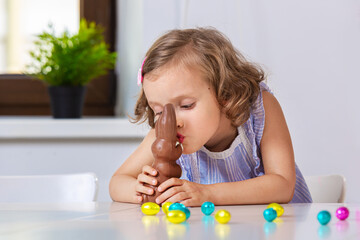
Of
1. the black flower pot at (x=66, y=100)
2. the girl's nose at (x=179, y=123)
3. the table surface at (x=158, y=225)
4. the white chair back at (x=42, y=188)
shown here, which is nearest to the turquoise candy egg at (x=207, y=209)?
the table surface at (x=158, y=225)

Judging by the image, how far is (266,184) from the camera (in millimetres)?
907

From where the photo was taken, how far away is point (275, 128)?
1055 mm

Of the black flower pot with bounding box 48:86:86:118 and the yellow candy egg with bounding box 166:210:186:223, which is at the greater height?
the yellow candy egg with bounding box 166:210:186:223

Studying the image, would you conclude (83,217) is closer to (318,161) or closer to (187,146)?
(187,146)

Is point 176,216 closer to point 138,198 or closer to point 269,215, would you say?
point 269,215

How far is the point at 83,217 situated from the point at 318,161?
1.28 meters

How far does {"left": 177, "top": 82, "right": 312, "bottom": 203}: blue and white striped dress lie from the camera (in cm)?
110

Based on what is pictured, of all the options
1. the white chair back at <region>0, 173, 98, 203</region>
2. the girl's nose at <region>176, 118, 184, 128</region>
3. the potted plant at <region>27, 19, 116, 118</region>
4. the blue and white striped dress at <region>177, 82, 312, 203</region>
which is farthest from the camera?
the potted plant at <region>27, 19, 116, 118</region>

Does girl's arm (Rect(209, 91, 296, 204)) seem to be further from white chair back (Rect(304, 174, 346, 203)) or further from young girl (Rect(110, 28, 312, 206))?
white chair back (Rect(304, 174, 346, 203))

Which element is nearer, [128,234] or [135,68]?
[128,234]

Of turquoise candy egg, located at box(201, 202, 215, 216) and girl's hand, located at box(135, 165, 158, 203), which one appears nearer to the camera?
turquoise candy egg, located at box(201, 202, 215, 216)

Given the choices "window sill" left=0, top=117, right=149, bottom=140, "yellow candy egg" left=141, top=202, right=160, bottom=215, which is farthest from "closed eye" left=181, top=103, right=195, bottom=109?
"window sill" left=0, top=117, right=149, bottom=140

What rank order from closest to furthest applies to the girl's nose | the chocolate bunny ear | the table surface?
the table surface
the chocolate bunny ear
the girl's nose

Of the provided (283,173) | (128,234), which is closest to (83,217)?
(128,234)
